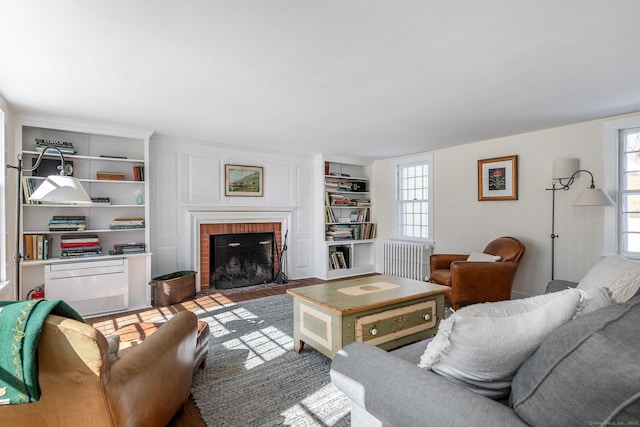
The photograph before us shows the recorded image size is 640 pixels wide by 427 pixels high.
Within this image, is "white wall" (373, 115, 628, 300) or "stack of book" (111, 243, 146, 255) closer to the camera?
"white wall" (373, 115, 628, 300)

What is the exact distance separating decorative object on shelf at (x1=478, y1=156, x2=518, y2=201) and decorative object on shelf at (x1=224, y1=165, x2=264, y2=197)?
332 cm

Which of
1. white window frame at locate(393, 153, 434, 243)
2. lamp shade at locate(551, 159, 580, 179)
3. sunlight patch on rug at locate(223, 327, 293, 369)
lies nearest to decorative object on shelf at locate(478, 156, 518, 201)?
lamp shade at locate(551, 159, 580, 179)

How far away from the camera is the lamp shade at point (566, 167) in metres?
3.58

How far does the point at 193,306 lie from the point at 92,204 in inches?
64.2

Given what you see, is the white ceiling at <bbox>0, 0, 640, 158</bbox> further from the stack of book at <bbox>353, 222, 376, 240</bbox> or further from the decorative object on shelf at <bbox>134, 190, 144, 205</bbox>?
the stack of book at <bbox>353, 222, 376, 240</bbox>

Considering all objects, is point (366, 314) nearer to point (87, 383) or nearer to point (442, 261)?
point (87, 383)

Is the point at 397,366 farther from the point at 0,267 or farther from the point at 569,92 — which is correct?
the point at 0,267

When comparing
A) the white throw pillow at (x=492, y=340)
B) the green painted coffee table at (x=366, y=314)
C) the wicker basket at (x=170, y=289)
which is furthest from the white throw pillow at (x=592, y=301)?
the wicker basket at (x=170, y=289)

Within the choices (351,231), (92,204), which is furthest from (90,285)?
(351,231)

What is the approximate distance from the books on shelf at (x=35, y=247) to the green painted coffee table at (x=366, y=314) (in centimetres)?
284

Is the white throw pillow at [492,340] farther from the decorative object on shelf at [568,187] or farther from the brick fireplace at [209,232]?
the brick fireplace at [209,232]

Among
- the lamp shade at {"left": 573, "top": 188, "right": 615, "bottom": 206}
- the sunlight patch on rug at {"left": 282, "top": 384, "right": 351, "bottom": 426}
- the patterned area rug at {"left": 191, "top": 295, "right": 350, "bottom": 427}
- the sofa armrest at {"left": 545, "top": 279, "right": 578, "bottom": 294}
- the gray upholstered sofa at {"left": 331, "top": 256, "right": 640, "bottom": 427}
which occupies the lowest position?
the sunlight patch on rug at {"left": 282, "top": 384, "right": 351, "bottom": 426}

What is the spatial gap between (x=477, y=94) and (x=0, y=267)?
4.47m

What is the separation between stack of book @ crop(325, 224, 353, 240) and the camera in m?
5.69
